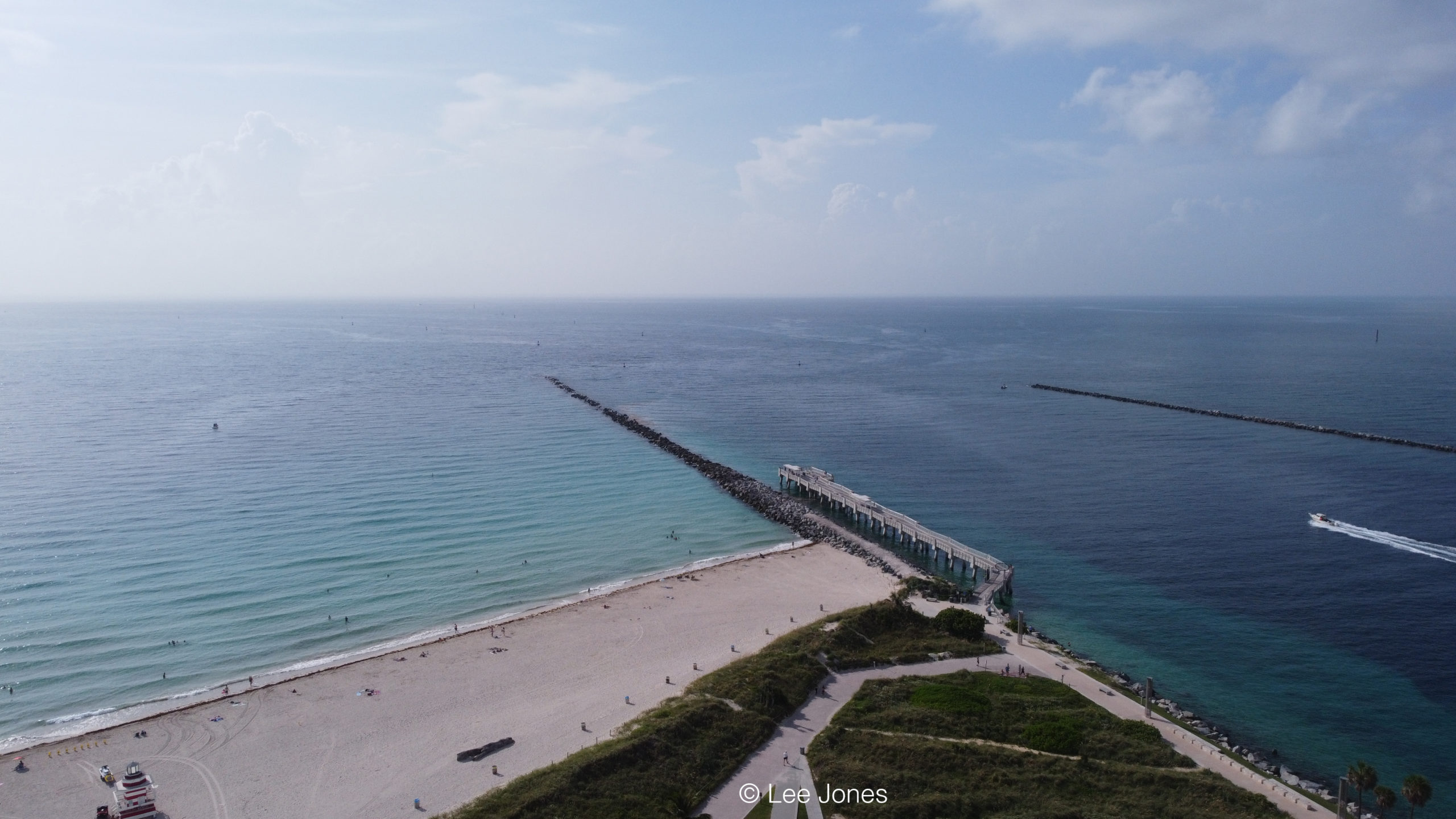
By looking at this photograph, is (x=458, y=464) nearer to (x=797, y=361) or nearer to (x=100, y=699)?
(x=100, y=699)

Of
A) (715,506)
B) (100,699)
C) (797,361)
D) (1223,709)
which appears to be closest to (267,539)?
(100,699)

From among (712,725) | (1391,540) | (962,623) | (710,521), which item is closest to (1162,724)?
(962,623)

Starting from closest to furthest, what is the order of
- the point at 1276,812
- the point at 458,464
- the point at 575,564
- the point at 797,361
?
the point at 1276,812 → the point at 575,564 → the point at 458,464 → the point at 797,361

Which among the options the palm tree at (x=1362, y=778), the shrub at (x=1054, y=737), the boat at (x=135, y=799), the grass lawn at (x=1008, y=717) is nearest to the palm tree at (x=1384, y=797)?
the palm tree at (x=1362, y=778)

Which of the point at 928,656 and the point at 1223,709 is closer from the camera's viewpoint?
the point at 1223,709

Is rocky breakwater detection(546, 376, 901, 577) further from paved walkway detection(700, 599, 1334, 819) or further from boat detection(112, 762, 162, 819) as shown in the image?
boat detection(112, 762, 162, 819)

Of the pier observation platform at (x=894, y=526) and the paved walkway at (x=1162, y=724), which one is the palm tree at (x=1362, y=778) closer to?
the paved walkway at (x=1162, y=724)

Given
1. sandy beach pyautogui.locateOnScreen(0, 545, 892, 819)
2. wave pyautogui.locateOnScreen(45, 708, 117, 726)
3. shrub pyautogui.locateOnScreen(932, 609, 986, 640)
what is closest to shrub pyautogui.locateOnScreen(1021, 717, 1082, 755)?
shrub pyautogui.locateOnScreen(932, 609, 986, 640)

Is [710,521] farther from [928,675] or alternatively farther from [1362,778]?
[1362,778]
